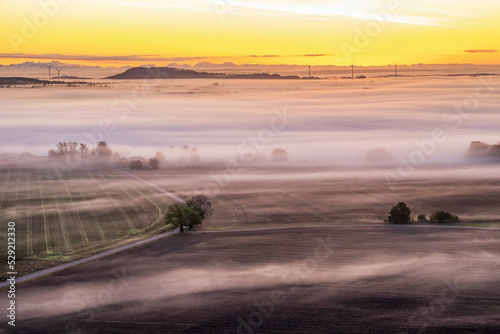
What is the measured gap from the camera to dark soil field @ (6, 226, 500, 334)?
2633 inches

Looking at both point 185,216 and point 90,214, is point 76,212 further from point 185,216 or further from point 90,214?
point 185,216

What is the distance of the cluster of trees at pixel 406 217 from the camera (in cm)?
12412

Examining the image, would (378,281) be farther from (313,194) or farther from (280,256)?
(313,194)

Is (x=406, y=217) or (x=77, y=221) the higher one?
(x=77, y=221)

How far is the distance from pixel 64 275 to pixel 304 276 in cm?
3566

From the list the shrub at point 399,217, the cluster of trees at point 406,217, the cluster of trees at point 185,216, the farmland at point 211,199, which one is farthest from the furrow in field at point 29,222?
the cluster of trees at point 406,217

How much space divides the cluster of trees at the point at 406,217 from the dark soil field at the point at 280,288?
12.4 m

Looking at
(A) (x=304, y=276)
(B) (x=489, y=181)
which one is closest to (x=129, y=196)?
(A) (x=304, y=276)

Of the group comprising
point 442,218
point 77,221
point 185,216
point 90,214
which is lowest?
point 442,218

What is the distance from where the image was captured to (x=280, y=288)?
80000 mm

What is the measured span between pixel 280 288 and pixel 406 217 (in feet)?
175

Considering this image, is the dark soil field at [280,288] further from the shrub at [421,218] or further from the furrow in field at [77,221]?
the furrow in field at [77,221]

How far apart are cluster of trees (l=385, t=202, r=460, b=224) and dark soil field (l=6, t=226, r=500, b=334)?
12.4 m


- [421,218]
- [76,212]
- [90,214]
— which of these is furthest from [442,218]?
[76,212]
